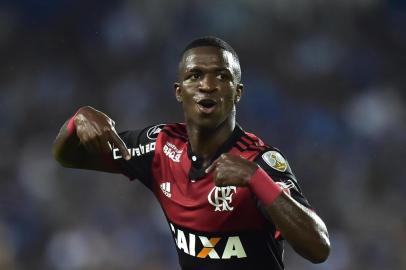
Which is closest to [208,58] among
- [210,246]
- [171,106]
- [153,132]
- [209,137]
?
[209,137]

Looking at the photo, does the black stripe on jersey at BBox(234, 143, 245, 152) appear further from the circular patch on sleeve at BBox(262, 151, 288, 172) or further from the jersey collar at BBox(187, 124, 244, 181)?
the circular patch on sleeve at BBox(262, 151, 288, 172)

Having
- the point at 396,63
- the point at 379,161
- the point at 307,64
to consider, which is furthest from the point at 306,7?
the point at 379,161

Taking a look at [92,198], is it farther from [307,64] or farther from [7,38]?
[307,64]

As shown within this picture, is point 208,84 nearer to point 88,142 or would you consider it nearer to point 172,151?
point 172,151

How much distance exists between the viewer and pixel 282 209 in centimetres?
266

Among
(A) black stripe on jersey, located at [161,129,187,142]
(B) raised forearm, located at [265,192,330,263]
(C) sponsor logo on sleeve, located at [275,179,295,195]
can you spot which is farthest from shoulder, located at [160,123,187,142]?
(B) raised forearm, located at [265,192,330,263]

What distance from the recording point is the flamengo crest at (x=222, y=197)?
121 inches

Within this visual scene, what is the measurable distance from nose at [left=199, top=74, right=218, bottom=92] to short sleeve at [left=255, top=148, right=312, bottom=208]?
0.37 m

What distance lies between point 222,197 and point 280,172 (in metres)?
0.30

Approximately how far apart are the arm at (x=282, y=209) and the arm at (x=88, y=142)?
0.58 m

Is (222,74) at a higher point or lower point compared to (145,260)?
higher

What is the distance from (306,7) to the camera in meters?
6.66

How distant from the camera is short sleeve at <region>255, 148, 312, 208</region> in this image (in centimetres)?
288

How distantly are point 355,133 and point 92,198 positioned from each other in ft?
8.02
